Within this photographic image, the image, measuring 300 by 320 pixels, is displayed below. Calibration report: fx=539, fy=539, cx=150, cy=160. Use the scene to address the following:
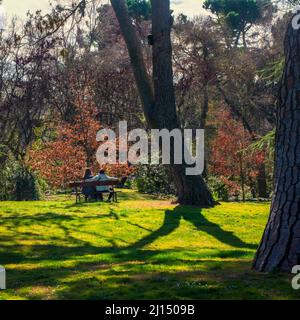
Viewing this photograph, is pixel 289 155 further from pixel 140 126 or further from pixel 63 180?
pixel 140 126

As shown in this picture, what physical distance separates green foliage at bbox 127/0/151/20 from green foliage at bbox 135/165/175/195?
15546 mm

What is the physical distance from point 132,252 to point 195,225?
3.74 meters

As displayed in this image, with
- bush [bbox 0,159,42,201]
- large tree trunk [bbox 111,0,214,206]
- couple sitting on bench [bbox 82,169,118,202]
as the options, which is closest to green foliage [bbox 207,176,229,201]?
couple sitting on bench [bbox 82,169,118,202]

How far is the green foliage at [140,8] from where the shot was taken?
3794 centimetres

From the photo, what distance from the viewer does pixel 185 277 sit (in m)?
6.56

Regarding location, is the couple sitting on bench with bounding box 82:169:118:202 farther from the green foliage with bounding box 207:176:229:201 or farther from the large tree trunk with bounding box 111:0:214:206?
the green foliage with bounding box 207:176:229:201

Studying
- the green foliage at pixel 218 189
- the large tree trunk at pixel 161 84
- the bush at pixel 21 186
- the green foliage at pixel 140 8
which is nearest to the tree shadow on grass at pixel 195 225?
the large tree trunk at pixel 161 84

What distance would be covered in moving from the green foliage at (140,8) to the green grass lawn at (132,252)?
23431mm

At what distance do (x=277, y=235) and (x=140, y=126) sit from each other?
88.8 feet

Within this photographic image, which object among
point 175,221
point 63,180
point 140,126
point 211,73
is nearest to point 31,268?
point 175,221

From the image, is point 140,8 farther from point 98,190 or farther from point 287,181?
point 287,181

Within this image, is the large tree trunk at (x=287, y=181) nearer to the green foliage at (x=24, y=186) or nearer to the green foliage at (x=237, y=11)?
the green foliage at (x=24, y=186)

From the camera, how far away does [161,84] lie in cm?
1617

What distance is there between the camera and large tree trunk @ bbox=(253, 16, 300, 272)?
6574mm
